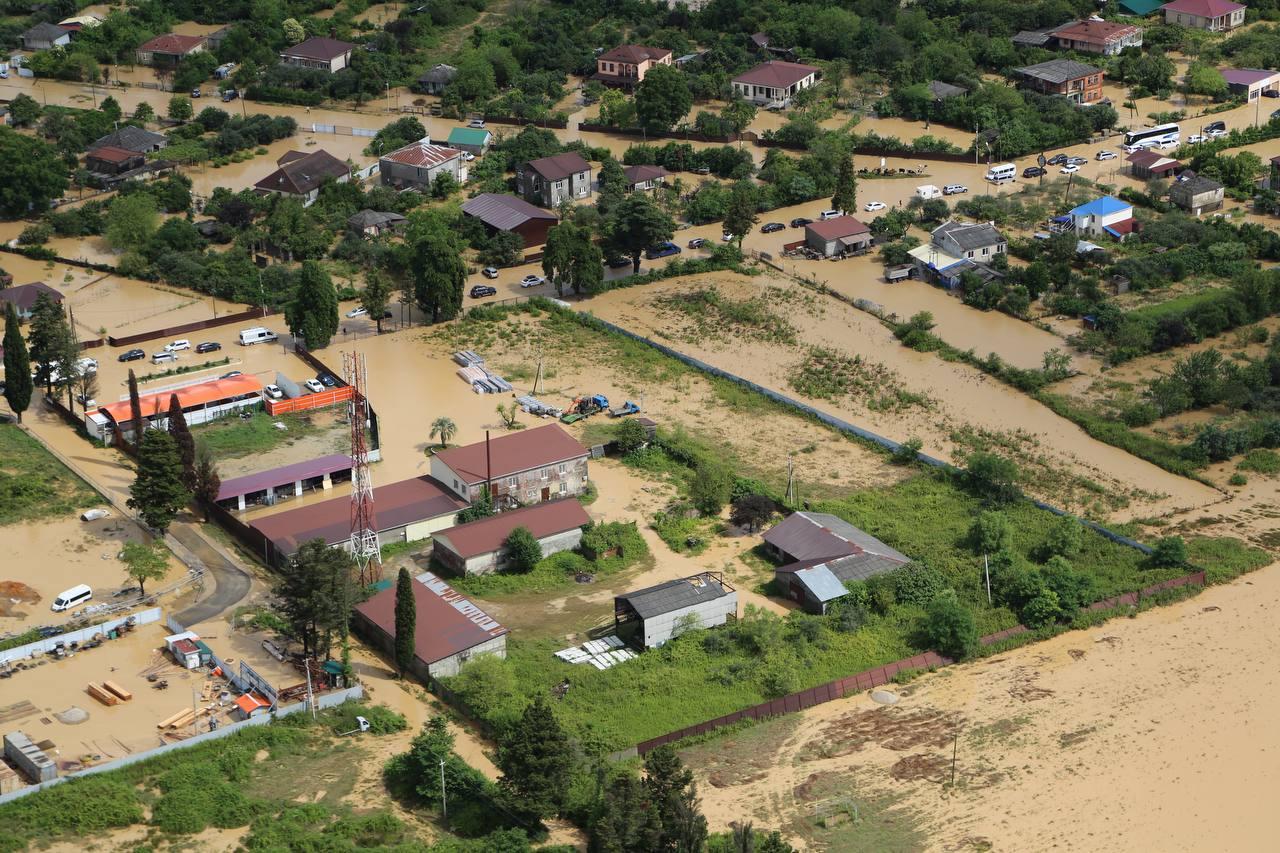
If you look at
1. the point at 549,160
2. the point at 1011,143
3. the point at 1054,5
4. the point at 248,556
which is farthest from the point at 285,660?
the point at 1054,5

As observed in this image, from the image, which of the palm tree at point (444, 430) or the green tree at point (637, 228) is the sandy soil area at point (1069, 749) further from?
the green tree at point (637, 228)

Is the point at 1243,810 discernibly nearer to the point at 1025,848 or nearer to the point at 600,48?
the point at 1025,848

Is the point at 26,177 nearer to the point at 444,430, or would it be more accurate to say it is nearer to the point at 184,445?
the point at 184,445

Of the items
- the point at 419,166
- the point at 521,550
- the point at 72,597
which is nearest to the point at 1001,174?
the point at 419,166

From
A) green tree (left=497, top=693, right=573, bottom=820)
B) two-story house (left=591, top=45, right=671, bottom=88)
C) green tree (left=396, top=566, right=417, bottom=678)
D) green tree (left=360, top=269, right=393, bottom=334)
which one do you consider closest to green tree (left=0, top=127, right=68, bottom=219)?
green tree (left=360, top=269, right=393, bottom=334)

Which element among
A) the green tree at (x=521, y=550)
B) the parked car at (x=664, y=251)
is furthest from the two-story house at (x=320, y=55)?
the green tree at (x=521, y=550)

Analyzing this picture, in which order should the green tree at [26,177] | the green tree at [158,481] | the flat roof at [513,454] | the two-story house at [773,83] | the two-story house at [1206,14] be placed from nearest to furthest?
1. the green tree at [158,481]
2. the flat roof at [513,454]
3. the green tree at [26,177]
4. the two-story house at [773,83]
5. the two-story house at [1206,14]

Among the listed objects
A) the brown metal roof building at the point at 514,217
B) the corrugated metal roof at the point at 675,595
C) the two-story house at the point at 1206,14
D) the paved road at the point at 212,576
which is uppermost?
the two-story house at the point at 1206,14
